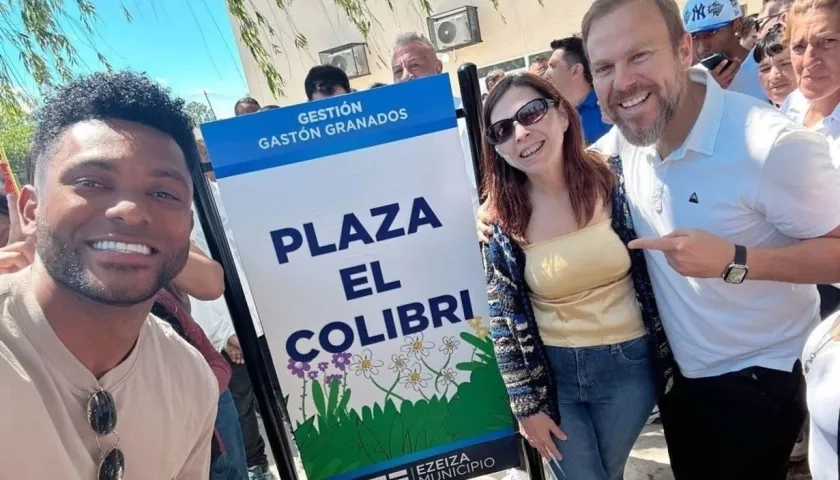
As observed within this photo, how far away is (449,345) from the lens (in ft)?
5.98

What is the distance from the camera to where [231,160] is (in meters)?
1.60

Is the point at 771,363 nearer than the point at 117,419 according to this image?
No

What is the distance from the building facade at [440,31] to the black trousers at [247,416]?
19.3ft

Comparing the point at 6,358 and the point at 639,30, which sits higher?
the point at 639,30

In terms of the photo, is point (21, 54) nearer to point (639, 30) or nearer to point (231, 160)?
point (231, 160)

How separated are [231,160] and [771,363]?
1665mm

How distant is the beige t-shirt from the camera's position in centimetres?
101

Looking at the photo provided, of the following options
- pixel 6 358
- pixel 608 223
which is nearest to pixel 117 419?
pixel 6 358

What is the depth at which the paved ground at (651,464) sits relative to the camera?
2.39 meters

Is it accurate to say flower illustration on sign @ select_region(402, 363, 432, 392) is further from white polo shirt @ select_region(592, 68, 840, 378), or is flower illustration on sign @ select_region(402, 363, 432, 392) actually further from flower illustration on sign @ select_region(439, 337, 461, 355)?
white polo shirt @ select_region(592, 68, 840, 378)

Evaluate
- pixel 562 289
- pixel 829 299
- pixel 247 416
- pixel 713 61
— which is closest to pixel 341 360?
pixel 562 289

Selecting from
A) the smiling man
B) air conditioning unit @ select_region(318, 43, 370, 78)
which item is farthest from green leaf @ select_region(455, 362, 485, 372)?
air conditioning unit @ select_region(318, 43, 370, 78)

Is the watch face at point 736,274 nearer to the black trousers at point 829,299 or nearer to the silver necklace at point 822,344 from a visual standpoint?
the silver necklace at point 822,344

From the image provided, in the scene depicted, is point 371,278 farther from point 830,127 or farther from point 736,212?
point 830,127
